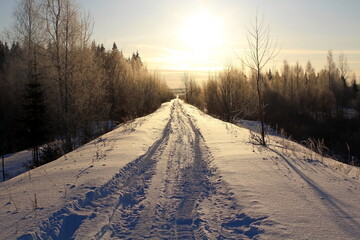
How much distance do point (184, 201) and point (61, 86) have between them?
40.4ft

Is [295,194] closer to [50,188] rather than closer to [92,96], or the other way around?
[50,188]

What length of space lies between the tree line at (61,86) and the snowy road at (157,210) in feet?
33.2

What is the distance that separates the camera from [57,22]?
1448 cm

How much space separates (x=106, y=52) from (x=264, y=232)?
30.8 meters

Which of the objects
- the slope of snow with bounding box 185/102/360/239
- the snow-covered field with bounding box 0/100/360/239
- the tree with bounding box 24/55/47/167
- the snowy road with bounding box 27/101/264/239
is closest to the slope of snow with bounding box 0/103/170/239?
the snow-covered field with bounding box 0/100/360/239

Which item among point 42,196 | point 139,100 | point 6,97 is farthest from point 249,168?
point 6,97

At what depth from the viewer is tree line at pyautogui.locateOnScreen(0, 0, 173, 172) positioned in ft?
48.3

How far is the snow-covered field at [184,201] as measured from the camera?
11.5 ft

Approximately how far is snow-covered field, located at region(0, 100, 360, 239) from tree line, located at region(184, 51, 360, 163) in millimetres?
14637

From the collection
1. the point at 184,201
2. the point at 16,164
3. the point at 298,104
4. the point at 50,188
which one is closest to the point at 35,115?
the point at 16,164

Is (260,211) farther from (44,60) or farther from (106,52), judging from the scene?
A: (106,52)

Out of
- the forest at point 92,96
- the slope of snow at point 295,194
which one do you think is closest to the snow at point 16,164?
the forest at point 92,96

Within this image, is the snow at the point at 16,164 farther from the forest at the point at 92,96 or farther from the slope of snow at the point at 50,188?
the slope of snow at the point at 50,188

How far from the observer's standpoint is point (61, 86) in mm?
14508
